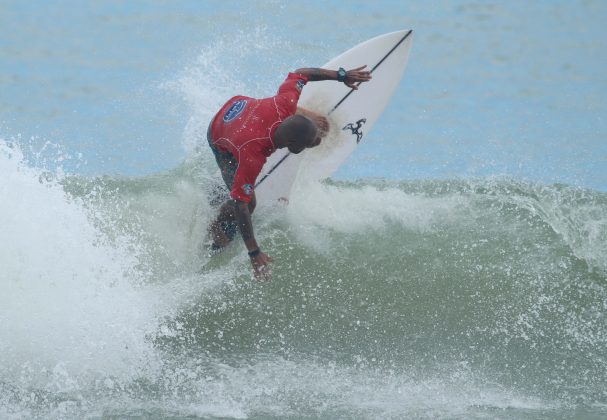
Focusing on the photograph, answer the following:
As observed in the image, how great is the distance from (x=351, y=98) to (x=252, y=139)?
60.7 inches

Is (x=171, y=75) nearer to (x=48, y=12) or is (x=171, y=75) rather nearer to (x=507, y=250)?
(x=48, y=12)

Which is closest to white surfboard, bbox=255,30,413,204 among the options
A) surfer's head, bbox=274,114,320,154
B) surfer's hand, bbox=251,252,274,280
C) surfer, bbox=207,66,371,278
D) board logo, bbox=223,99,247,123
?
surfer, bbox=207,66,371,278

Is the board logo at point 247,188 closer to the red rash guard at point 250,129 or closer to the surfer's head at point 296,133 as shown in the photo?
the red rash guard at point 250,129

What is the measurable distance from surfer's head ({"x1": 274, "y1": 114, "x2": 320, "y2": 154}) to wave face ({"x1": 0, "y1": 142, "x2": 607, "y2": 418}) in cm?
99

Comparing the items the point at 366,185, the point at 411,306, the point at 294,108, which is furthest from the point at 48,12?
the point at 411,306

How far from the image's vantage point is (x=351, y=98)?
605 cm

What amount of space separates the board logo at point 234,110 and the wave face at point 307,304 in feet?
2.66

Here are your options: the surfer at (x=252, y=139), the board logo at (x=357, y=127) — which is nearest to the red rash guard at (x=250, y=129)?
the surfer at (x=252, y=139)

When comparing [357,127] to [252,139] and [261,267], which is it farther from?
[261,267]

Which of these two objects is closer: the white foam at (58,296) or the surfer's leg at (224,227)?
the white foam at (58,296)

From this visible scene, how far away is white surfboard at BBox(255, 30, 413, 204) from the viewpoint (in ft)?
19.5

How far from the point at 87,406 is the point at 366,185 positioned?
3283mm

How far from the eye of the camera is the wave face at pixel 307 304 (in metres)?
4.10

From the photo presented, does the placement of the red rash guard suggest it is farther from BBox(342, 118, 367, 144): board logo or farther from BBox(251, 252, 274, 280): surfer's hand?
BBox(342, 118, 367, 144): board logo
